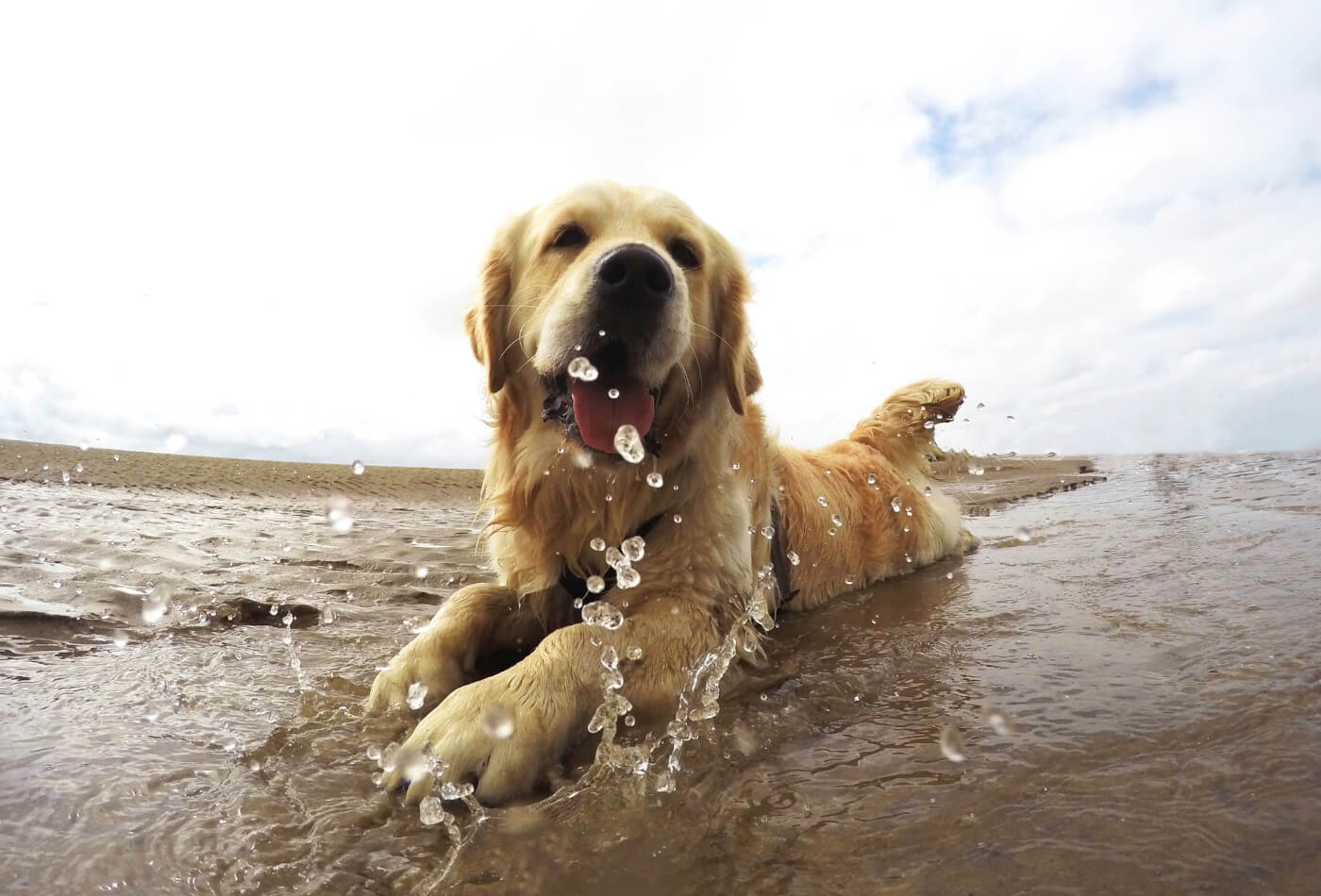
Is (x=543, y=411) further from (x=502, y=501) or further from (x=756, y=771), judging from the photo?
(x=756, y=771)

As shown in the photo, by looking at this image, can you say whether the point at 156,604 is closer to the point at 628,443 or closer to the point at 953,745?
the point at 628,443

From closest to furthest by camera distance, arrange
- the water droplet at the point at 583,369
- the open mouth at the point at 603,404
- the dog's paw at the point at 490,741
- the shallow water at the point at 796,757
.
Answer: the shallow water at the point at 796,757
the dog's paw at the point at 490,741
the water droplet at the point at 583,369
the open mouth at the point at 603,404

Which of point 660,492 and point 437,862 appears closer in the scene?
point 437,862

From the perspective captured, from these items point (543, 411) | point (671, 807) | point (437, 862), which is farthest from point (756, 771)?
point (543, 411)

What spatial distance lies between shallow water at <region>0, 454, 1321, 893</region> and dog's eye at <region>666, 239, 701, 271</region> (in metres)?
1.52

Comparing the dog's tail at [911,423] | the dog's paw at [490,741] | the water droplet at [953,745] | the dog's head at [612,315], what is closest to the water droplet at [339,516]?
the dog's head at [612,315]

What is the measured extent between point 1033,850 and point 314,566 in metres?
4.11

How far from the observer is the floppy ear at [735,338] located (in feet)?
10.0

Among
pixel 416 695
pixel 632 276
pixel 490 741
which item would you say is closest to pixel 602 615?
pixel 416 695

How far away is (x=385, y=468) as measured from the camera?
15.6 metres

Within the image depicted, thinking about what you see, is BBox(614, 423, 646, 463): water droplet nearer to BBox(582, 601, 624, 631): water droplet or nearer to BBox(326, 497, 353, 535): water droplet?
BBox(582, 601, 624, 631): water droplet

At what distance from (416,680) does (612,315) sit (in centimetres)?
125

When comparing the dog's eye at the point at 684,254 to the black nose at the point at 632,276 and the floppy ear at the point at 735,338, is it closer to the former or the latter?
the floppy ear at the point at 735,338

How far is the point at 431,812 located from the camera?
1.55 meters
